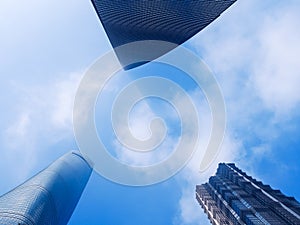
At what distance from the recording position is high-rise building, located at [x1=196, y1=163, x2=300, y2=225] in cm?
8571

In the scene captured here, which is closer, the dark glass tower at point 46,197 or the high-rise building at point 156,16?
the high-rise building at point 156,16

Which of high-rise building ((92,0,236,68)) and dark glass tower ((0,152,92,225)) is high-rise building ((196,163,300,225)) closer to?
high-rise building ((92,0,236,68))

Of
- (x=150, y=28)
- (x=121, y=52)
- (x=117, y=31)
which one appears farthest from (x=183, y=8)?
(x=121, y=52)

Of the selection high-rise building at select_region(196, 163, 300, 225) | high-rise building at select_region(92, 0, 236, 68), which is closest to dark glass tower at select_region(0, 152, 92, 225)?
high-rise building at select_region(196, 163, 300, 225)

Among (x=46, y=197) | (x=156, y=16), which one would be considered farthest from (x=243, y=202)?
(x=46, y=197)

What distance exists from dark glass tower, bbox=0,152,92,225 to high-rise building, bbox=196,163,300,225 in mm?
60184

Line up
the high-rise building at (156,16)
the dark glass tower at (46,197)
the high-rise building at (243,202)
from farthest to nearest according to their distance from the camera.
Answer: the dark glass tower at (46,197)
the high-rise building at (156,16)
the high-rise building at (243,202)

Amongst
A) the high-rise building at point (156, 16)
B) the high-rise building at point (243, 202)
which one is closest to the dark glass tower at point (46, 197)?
the high-rise building at point (243, 202)

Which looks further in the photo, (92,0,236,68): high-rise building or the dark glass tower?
the dark glass tower

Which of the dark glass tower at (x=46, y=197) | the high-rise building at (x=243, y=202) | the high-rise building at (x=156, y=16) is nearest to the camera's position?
the high-rise building at (x=243, y=202)

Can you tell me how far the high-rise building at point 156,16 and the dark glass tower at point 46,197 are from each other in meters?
64.8

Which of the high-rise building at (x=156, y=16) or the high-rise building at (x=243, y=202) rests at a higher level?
the high-rise building at (x=156, y=16)

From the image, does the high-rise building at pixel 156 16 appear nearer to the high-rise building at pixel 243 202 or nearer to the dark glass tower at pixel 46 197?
the high-rise building at pixel 243 202

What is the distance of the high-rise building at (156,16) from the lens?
299ft
